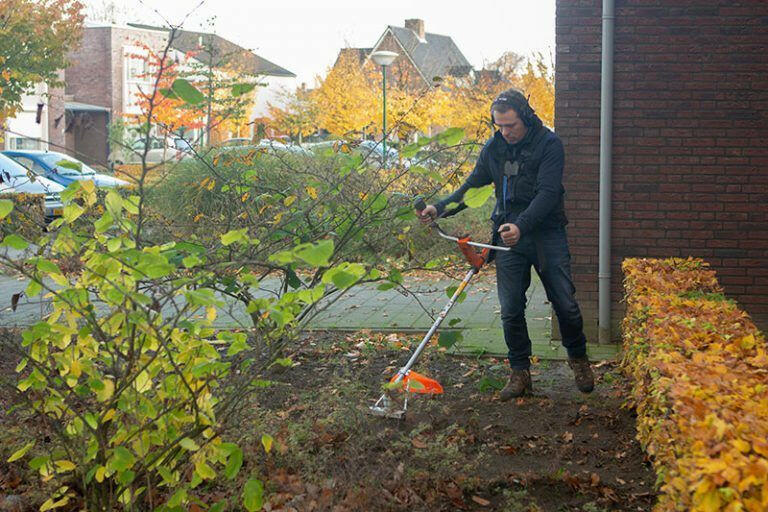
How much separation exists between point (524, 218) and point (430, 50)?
7155cm

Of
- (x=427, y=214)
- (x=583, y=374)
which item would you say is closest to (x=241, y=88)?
(x=427, y=214)

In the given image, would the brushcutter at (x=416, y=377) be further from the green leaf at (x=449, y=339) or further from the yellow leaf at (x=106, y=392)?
the yellow leaf at (x=106, y=392)

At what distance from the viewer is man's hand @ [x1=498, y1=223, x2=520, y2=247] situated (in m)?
5.70

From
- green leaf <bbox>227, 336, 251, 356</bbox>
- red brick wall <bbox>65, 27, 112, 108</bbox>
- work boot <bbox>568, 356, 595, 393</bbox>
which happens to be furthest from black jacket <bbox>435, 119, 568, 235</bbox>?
red brick wall <bbox>65, 27, 112, 108</bbox>

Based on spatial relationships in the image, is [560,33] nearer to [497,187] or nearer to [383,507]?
[497,187]

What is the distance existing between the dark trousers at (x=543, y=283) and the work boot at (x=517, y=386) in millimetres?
43

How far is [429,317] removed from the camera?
381 inches

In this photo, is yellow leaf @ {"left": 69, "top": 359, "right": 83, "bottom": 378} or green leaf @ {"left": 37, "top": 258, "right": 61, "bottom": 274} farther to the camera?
yellow leaf @ {"left": 69, "top": 359, "right": 83, "bottom": 378}

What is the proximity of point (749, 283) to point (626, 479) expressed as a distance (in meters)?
3.84

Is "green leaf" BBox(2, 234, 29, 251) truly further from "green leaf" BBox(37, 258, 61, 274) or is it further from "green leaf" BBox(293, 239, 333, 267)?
"green leaf" BBox(293, 239, 333, 267)

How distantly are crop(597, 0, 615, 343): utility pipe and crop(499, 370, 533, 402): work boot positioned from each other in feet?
6.29

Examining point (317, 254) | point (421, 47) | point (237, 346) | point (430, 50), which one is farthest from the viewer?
point (430, 50)

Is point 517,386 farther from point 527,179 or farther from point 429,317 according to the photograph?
point 429,317

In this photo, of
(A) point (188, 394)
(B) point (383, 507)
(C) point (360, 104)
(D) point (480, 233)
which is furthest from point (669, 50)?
(C) point (360, 104)
